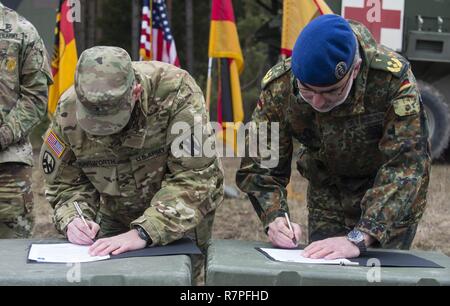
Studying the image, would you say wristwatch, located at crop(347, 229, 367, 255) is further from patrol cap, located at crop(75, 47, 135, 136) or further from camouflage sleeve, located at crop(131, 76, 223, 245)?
patrol cap, located at crop(75, 47, 135, 136)

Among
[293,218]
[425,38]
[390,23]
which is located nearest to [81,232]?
[293,218]

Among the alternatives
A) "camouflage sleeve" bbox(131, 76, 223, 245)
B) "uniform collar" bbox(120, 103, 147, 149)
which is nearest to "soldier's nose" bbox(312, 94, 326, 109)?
"camouflage sleeve" bbox(131, 76, 223, 245)

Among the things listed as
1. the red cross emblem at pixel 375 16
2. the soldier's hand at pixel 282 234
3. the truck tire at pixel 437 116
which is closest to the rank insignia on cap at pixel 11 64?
the soldier's hand at pixel 282 234

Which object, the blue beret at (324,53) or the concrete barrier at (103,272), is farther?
the blue beret at (324,53)

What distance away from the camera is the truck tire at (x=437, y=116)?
7512 mm

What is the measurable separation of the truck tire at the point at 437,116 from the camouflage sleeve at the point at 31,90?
502cm

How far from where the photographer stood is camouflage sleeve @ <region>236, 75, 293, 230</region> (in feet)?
8.29

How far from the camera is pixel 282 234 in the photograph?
239cm

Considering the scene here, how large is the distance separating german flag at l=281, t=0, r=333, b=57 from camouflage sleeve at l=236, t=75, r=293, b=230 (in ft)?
9.73

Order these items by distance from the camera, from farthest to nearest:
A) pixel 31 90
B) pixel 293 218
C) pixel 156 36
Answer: pixel 156 36
pixel 293 218
pixel 31 90

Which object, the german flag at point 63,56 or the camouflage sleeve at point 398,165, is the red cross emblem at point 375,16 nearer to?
the german flag at point 63,56

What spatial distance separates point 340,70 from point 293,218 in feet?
11.2

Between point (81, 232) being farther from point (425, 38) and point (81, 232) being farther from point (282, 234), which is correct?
point (425, 38)

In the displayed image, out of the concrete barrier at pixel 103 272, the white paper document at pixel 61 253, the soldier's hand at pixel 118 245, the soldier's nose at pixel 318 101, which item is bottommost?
the white paper document at pixel 61 253
